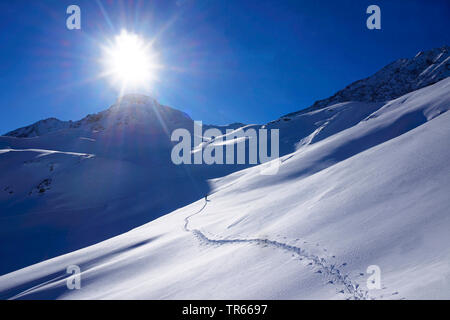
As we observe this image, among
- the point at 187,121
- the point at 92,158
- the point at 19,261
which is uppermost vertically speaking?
the point at 187,121

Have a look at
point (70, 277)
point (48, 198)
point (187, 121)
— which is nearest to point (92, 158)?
point (48, 198)

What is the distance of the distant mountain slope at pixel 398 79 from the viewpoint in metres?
91.6

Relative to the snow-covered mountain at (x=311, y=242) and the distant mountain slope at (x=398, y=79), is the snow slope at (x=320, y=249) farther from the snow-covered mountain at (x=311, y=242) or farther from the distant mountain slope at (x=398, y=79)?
the distant mountain slope at (x=398, y=79)

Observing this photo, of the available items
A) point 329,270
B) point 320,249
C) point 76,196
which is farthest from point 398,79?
point 329,270

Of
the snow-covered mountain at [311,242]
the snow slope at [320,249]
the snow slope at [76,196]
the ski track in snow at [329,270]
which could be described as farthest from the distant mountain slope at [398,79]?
the ski track in snow at [329,270]

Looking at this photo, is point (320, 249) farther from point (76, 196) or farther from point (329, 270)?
point (76, 196)

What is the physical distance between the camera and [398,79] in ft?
333

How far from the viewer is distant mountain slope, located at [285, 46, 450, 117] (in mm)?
91606

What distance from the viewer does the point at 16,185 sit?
30.6m

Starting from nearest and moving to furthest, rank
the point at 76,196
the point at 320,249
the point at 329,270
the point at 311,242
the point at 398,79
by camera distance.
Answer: the point at 329,270, the point at 320,249, the point at 311,242, the point at 76,196, the point at 398,79

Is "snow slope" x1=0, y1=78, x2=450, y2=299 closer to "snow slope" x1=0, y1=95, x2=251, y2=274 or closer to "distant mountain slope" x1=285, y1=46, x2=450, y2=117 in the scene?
"snow slope" x1=0, y1=95, x2=251, y2=274
